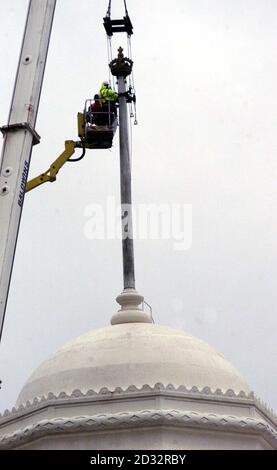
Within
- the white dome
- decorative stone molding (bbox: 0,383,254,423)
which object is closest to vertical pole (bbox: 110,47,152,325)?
the white dome

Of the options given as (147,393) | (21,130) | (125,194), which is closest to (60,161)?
(125,194)

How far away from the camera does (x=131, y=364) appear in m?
26.6

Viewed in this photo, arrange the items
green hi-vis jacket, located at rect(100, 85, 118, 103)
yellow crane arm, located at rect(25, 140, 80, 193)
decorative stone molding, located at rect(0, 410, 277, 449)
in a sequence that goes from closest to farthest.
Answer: decorative stone molding, located at rect(0, 410, 277, 449), yellow crane arm, located at rect(25, 140, 80, 193), green hi-vis jacket, located at rect(100, 85, 118, 103)

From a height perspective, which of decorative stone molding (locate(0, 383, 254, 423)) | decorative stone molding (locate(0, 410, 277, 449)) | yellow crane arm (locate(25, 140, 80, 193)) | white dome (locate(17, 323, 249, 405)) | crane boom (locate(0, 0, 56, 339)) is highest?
yellow crane arm (locate(25, 140, 80, 193))

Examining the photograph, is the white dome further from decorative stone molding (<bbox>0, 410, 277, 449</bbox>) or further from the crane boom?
the crane boom

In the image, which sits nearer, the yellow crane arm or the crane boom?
the crane boom

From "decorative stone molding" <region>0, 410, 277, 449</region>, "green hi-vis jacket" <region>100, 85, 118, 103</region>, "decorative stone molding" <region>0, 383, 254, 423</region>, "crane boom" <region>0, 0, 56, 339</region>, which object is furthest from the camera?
"green hi-vis jacket" <region>100, 85, 118, 103</region>

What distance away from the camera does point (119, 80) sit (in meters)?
33.8

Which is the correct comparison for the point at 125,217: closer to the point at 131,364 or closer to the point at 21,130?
the point at 131,364

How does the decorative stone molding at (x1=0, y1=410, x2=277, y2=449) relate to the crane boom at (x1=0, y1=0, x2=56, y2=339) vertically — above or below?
below

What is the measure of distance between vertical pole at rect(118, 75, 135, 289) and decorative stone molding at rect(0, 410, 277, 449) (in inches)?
240

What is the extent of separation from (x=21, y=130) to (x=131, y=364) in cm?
651

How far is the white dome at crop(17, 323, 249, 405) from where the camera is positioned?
86.5 ft

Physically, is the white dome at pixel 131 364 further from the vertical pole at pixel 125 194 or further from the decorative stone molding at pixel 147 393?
the vertical pole at pixel 125 194
